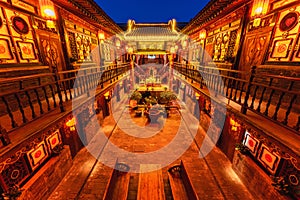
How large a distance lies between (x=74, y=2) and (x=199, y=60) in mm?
9823

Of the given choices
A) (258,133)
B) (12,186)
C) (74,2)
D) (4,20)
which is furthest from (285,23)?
(12,186)

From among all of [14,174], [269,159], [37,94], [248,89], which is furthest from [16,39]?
[269,159]

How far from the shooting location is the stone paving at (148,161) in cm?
538

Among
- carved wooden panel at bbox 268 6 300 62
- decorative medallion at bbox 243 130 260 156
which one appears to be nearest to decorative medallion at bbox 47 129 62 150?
decorative medallion at bbox 243 130 260 156

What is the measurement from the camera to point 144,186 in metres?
5.34

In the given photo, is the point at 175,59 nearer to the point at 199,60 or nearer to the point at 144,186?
the point at 199,60

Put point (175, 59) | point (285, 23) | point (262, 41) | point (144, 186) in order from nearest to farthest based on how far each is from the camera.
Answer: point (285, 23) < point (144, 186) < point (262, 41) < point (175, 59)

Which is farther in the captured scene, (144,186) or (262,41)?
(262,41)

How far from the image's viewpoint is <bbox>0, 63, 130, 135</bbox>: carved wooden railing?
3136 mm

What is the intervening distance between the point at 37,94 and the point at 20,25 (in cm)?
348

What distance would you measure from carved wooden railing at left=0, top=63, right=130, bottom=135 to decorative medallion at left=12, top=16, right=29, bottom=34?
1733mm

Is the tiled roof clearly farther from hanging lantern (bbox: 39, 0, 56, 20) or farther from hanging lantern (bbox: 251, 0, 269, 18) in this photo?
hanging lantern (bbox: 39, 0, 56, 20)

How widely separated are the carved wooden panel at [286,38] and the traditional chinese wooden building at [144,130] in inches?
1.3

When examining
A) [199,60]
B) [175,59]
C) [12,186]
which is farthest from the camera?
[175,59]
